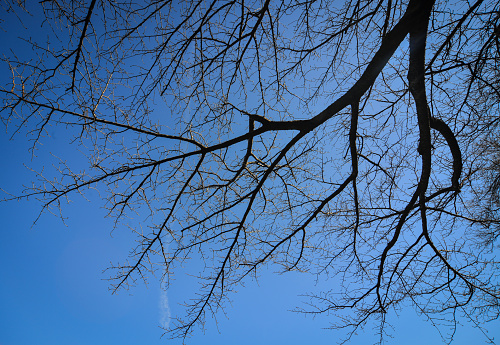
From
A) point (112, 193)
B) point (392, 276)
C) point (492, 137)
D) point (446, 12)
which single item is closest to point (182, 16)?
point (112, 193)

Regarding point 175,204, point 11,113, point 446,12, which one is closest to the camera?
point 11,113

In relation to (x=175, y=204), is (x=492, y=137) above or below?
above

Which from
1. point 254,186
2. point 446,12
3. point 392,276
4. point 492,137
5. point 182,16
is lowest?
point 392,276

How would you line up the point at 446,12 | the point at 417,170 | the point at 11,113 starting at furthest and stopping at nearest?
the point at 417,170
the point at 446,12
the point at 11,113

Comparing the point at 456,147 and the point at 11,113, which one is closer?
the point at 11,113

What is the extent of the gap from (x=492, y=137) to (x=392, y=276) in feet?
8.26

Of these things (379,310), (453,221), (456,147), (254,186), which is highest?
(456,147)

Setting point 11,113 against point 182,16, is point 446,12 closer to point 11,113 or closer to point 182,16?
point 182,16

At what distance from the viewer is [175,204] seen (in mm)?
3045

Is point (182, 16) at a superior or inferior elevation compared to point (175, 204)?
superior

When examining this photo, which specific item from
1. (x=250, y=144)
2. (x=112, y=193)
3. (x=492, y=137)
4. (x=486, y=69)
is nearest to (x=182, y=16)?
(x=250, y=144)

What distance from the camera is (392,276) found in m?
3.84

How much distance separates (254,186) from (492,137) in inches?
143

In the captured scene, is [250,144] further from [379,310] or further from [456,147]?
[379,310]
